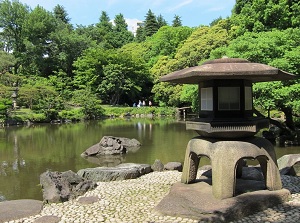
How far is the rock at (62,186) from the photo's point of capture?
7.55 m

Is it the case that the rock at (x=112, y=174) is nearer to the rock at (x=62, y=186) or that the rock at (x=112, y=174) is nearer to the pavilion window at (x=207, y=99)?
the rock at (x=62, y=186)

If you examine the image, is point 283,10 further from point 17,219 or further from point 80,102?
point 80,102

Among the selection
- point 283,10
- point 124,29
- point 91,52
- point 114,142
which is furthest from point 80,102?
point 124,29

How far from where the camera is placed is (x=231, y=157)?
6590 millimetres

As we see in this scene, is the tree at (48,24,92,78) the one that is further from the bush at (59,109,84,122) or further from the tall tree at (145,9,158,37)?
the tall tree at (145,9,158,37)

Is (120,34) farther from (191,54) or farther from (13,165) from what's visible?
(13,165)

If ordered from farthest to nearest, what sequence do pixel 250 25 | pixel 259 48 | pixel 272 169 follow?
pixel 250 25 < pixel 259 48 < pixel 272 169

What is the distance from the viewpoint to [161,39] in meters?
47.5

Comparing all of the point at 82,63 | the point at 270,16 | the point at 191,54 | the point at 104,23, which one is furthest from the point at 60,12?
the point at 270,16

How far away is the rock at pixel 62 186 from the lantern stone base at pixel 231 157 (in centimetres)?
311

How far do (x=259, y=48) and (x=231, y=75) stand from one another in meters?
9.60

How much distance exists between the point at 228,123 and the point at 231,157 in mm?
718

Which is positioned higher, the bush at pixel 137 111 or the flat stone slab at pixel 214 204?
the bush at pixel 137 111

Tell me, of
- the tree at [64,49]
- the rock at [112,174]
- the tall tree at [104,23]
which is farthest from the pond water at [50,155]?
the tall tree at [104,23]
